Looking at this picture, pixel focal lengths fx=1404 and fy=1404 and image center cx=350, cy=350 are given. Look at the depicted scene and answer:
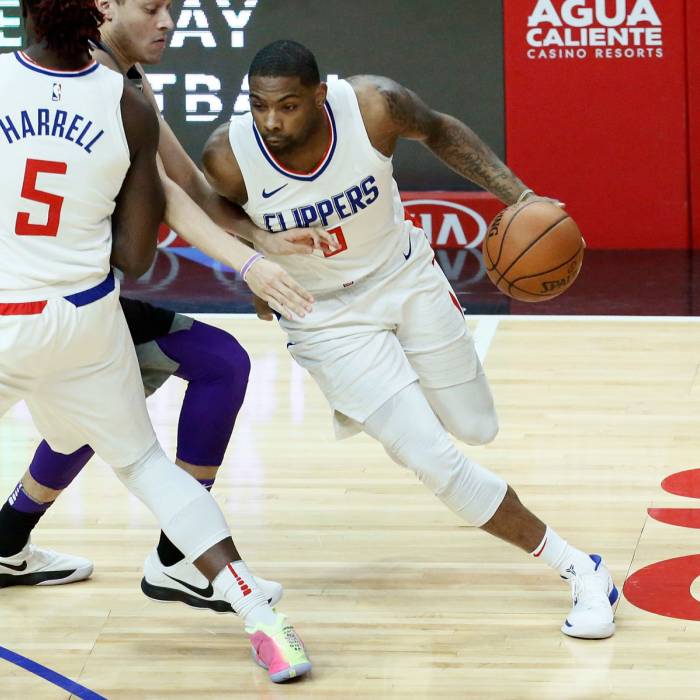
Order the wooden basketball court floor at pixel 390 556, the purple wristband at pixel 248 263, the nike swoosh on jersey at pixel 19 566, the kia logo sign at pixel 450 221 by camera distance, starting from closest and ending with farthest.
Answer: the purple wristband at pixel 248 263, the wooden basketball court floor at pixel 390 556, the nike swoosh on jersey at pixel 19 566, the kia logo sign at pixel 450 221

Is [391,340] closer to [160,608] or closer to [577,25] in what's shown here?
[160,608]

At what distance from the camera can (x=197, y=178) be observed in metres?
3.92

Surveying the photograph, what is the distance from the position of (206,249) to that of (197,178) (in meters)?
0.58

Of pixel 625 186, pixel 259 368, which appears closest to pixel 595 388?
pixel 259 368

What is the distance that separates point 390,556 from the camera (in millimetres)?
4277

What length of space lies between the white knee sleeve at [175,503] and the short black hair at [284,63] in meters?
0.99

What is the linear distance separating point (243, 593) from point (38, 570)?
0.95 m

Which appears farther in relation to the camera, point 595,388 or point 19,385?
point 595,388

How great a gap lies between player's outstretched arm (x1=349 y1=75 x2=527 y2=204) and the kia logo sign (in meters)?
5.09

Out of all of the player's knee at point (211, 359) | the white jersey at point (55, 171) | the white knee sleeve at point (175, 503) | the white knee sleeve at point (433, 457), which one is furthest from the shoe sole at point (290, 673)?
the white jersey at point (55, 171)

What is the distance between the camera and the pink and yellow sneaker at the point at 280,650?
340cm

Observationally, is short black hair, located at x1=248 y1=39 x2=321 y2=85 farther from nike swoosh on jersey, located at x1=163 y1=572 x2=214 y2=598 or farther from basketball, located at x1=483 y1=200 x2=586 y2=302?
nike swoosh on jersey, located at x1=163 y1=572 x2=214 y2=598

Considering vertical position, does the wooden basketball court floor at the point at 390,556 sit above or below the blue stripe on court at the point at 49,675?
below

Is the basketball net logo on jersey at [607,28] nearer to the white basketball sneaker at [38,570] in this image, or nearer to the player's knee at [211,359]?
the player's knee at [211,359]
